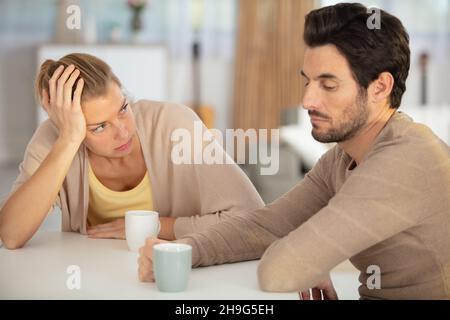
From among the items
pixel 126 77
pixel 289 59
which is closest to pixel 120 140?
pixel 126 77

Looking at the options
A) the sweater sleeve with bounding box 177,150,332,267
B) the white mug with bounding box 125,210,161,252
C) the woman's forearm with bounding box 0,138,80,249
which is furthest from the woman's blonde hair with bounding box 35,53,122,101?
the sweater sleeve with bounding box 177,150,332,267

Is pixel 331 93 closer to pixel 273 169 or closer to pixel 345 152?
pixel 345 152

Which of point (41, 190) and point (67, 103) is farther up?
point (67, 103)

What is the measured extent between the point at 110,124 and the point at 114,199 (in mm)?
169

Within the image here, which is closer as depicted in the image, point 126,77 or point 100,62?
point 100,62

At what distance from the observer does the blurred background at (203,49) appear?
5.21 meters

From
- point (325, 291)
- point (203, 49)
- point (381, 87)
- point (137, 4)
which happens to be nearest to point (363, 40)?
point (381, 87)

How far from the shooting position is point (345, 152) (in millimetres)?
1237

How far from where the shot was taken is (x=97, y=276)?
3.64 feet

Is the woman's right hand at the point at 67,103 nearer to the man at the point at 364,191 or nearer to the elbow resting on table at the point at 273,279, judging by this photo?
the man at the point at 364,191

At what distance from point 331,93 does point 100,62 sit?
51cm

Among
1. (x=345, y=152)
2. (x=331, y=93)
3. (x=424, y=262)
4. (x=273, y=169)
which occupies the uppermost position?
(x=331, y=93)

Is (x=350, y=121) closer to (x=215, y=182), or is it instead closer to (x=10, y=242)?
(x=215, y=182)

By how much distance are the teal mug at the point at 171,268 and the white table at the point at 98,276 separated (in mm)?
12
